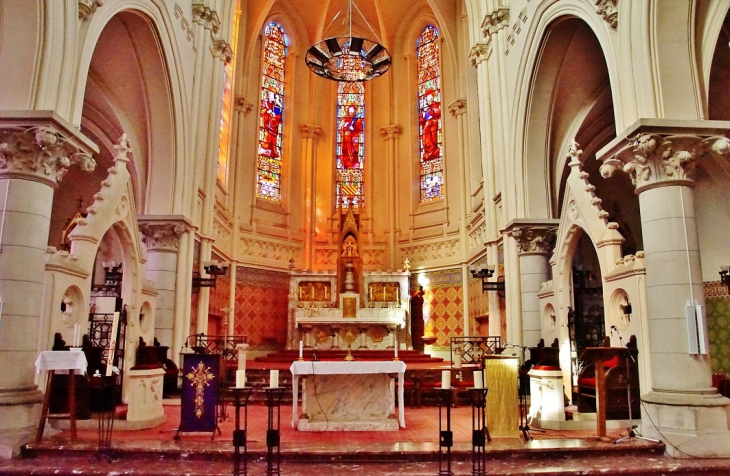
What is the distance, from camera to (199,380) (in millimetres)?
7730

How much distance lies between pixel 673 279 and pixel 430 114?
590 inches

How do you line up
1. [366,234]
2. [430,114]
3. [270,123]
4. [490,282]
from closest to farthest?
[490,282] < [270,123] < [366,234] < [430,114]

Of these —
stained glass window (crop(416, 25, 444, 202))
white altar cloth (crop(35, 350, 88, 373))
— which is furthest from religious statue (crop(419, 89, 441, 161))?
white altar cloth (crop(35, 350, 88, 373))

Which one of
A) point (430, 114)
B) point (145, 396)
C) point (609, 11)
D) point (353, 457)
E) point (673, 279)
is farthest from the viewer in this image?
point (430, 114)

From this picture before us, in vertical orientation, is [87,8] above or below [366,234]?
above

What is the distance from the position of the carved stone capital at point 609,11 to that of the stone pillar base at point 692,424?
5.12 meters

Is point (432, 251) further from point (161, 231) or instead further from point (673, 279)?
point (673, 279)

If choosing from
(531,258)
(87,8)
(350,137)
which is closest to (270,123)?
(350,137)

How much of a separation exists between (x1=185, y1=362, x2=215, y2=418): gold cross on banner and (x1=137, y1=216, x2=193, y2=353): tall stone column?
16.8 feet

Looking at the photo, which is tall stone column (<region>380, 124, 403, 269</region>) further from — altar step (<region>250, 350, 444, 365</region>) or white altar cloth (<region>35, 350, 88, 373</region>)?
white altar cloth (<region>35, 350, 88, 373</region>)

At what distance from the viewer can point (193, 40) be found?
13875 mm

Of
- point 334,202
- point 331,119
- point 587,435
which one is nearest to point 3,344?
point 587,435

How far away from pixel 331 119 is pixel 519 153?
1080 cm

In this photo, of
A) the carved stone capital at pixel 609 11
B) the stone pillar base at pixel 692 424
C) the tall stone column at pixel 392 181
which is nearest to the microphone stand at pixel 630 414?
the stone pillar base at pixel 692 424
